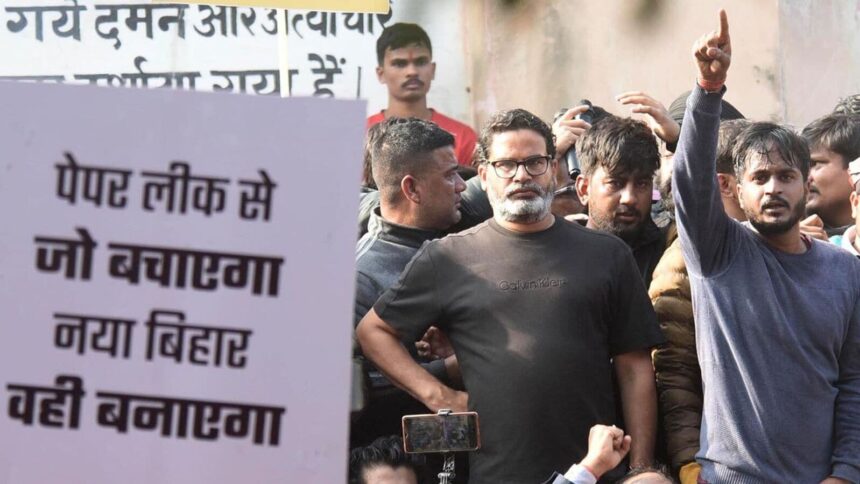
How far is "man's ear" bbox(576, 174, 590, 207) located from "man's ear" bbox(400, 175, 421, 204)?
0.54 meters

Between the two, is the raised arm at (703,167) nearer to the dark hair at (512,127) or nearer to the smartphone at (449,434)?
the dark hair at (512,127)

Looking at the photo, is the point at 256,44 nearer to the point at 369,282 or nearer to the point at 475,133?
the point at 475,133

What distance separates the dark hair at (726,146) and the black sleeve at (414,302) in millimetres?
1010

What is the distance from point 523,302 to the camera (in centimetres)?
471

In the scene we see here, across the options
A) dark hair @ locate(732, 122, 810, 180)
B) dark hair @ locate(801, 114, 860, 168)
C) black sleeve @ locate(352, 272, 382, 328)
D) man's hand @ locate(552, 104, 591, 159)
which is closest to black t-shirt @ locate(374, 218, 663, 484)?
black sleeve @ locate(352, 272, 382, 328)

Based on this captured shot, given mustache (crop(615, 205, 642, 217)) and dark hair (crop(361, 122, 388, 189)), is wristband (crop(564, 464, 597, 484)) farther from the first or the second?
dark hair (crop(361, 122, 388, 189))

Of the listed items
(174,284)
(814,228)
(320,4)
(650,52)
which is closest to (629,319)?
(814,228)

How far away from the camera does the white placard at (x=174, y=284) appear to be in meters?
A: 3.36

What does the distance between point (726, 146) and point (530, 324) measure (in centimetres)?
98

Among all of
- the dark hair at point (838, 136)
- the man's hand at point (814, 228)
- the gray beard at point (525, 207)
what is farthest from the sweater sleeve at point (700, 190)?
the dark hair at point (838, 136)

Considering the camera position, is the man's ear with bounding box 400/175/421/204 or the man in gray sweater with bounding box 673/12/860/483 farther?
the man's ear with bounding box 400/175/421/204

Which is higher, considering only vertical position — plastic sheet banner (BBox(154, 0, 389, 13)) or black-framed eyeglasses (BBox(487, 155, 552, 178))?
plastic sheet banner (BBox(154, 0, 389, 13))

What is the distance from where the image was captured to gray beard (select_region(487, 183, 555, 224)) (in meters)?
4.86

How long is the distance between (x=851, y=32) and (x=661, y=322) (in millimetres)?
4103
